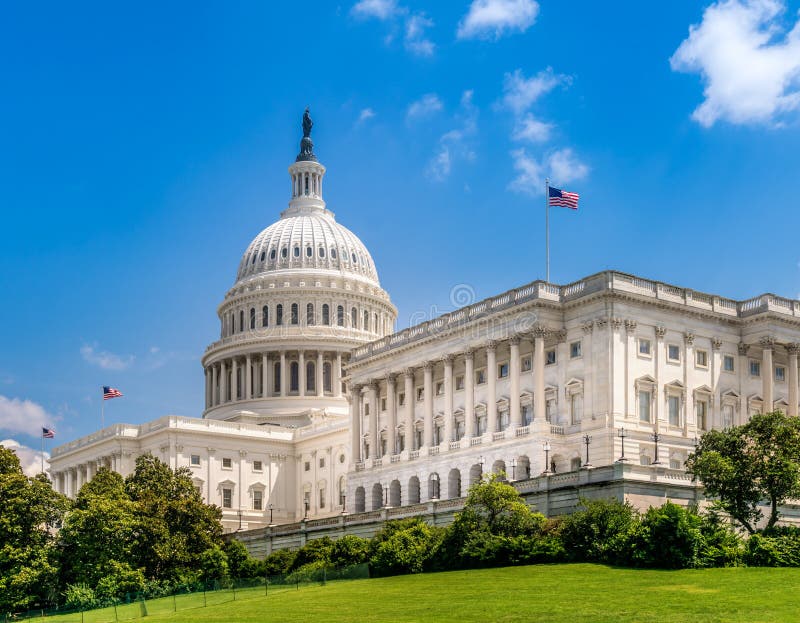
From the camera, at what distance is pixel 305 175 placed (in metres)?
189

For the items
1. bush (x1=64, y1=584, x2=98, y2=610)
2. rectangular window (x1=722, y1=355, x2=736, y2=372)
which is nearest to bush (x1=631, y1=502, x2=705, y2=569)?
bush (x1=64, y1=584, x2=98, y2=610)

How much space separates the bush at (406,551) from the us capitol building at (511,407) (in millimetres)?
7554

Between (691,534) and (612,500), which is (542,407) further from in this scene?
(691,534)

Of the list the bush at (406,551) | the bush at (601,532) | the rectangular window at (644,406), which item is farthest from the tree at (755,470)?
the rectangular window at (644,406)

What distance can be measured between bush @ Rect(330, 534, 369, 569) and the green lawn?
30.9 ft

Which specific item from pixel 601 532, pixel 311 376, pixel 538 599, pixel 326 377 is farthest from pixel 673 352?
pixel 311 376

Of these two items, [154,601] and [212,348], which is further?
[212,348]

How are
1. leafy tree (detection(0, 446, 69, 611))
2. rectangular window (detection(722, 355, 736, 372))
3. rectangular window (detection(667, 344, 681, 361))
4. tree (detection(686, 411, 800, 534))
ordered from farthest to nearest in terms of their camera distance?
rectangular window (detection(722, 355, 736, 372)) < rectangular window (detection(667, 344, 681, 361)) < leafy tree (detection(0, 446, 69, 611)) < tree (detection(686, 411, 800, 534))

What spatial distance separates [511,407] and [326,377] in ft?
218

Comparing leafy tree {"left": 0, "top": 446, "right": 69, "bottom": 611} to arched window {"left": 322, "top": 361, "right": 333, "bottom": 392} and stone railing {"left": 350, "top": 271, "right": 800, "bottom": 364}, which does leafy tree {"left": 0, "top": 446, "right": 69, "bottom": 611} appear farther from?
arched window {"left": 322, "top": 361, "right": 333, "bottom": 392}

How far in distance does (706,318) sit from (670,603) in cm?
5246

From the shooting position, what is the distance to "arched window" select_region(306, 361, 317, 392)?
165 metres

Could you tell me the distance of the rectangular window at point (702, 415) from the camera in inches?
3939

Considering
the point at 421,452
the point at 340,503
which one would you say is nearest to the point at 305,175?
the point at 340,503
